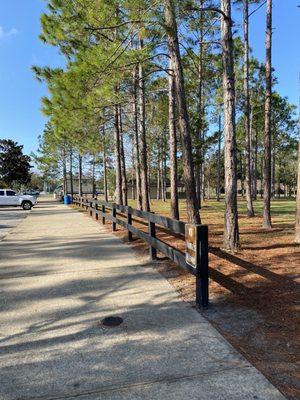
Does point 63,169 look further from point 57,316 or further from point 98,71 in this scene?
point 57,316

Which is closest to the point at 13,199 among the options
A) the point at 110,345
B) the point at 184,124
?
the point at 184,124

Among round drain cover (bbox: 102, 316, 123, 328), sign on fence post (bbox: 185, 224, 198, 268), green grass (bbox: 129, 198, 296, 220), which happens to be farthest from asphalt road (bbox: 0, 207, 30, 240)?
sign on fence post (bbox: 185, 224, 198, 268)

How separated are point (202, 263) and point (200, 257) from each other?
0.08m

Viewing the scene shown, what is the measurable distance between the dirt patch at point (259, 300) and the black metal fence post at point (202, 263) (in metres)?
0.23

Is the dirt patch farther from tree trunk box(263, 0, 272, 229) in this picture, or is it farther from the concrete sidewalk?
tree trunk box(263, 0, 272, 229)

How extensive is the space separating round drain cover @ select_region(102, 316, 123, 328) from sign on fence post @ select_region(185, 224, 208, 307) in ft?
3.42

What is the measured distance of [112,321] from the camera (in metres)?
4.62

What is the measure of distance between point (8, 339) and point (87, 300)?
1449mm

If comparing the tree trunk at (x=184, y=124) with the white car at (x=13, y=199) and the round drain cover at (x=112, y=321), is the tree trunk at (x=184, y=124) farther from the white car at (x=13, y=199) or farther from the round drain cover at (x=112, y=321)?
the white car at (x=13, y=199)

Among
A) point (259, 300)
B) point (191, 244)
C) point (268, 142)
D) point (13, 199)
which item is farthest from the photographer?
point (13, 199)

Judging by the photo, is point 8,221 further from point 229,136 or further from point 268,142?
point 229,136

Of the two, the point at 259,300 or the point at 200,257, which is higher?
the point at 200,257

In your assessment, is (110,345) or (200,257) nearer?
(110,345)

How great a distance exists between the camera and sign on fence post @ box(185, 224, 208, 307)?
15.8 ft
